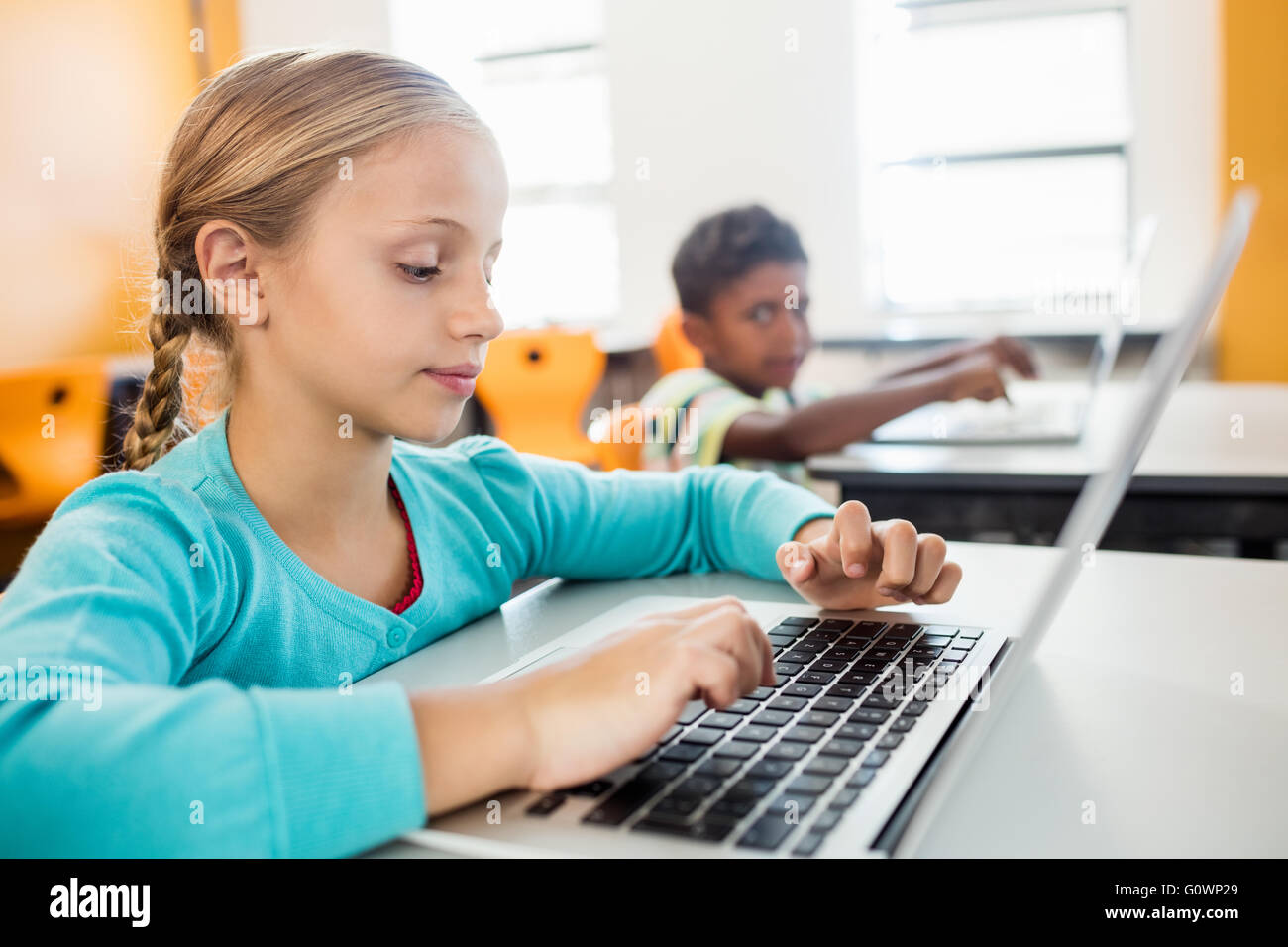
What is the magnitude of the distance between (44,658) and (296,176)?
0.45 metres

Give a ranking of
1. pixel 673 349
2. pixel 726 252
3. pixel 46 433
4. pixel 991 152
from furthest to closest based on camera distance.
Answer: pixel 991 152
pixel 673 349
pixel 46 433
pixel 726 252

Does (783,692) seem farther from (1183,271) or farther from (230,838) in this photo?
(1183,271)

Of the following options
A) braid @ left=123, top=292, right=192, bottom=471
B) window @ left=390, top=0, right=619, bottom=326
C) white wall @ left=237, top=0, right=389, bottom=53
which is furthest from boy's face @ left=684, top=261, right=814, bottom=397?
white wall @ left=237, top=0, right=389, bottom=53

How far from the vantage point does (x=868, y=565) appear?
925 millimetres

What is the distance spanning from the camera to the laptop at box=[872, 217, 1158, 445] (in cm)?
193

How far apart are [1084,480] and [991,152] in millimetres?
3299

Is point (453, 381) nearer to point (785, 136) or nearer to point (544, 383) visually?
point (544, 383)

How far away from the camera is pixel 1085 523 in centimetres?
52

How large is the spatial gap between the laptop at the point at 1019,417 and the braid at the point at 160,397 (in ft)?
4.37

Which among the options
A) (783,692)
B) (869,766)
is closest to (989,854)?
(869,766)

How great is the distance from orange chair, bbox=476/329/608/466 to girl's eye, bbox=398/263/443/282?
10.5 feet

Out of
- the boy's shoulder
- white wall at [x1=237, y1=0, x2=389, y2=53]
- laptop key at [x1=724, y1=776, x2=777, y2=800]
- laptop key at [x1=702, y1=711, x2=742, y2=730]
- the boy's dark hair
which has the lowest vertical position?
laptop key at [x1=724, y1=776, x2=777, y2=800]

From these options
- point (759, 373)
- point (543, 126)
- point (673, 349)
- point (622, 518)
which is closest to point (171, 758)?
point (622, 518)

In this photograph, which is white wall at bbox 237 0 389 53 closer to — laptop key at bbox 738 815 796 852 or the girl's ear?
the girl's ear
